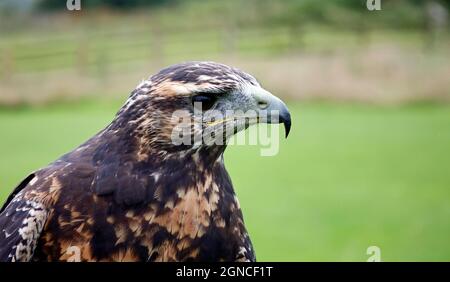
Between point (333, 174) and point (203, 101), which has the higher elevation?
point (203, 101)

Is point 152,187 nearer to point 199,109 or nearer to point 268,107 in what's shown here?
point 199,109

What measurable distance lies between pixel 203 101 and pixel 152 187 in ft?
1.35

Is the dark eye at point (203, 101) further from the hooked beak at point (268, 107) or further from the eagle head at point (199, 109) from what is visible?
the hooked beak at point (268, 107)

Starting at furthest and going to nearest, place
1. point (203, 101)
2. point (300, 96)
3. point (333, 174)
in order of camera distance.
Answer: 1. point (300, 96)
2. point (333, 174)
3. point (203, 101)

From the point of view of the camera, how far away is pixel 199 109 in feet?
8.86

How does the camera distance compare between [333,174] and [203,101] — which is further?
[333,174]

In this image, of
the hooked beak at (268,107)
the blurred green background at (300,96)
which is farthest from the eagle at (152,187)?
the blurred green background at (300,96)

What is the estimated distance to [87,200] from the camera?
2.70 meters

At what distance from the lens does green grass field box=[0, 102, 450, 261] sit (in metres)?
9.41

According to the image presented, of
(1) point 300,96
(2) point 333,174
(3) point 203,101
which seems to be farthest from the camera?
(1) point 300,96

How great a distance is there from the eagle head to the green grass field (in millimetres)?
5630

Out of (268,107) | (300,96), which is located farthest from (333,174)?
(268,107)

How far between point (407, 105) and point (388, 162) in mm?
6102

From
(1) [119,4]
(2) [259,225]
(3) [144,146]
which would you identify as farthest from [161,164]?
(1) [119,4]
